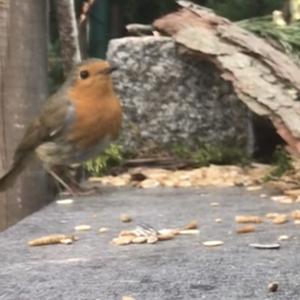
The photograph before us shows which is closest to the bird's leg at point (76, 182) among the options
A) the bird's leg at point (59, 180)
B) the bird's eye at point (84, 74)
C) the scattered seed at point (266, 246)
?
the bird's leg at point (59, 180)

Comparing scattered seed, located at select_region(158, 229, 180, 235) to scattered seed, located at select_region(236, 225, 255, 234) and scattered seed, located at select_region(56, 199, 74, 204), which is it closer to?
scattered seed, located at select_region(236, 225, 255, 234)

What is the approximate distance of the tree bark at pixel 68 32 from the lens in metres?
4.75

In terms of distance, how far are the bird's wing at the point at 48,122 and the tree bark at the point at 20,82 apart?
0.18ft

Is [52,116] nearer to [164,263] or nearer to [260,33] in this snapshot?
[260,33]

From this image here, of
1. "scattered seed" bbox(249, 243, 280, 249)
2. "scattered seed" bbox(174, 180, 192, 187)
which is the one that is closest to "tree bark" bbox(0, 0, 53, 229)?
"scattered seed" bbox(174, 180, 192, 187)

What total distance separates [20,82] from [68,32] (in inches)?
22.2

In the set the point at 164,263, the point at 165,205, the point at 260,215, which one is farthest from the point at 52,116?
the point at 164,263

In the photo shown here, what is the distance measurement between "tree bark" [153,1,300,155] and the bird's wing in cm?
68

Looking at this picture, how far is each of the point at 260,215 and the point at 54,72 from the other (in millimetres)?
2886

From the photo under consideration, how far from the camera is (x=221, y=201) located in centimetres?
Answer: 389

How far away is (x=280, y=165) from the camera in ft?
15.2

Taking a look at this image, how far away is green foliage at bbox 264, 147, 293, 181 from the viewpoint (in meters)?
4.50

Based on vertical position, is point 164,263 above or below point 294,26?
below

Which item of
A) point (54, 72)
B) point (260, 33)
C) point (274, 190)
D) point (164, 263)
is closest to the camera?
point (164, 263)
